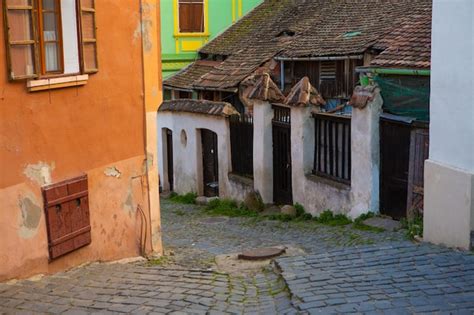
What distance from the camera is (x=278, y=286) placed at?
24.5ft

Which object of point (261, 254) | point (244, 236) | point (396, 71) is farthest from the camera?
point (396, 71)

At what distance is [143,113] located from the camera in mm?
9375

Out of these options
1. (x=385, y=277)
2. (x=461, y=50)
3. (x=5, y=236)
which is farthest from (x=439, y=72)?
(x=5, y=236)

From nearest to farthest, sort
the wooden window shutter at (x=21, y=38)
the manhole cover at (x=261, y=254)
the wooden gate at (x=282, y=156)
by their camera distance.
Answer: the wooden window shutter at (x=21, y=38), the manhole cover at (x=261, y=254), the wooden gate at (x=282, y=156)

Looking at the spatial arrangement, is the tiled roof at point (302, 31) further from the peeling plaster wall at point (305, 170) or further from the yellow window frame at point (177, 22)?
the peeling plaster wall at point (305, 170)

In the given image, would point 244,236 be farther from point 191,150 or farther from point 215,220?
point 191,150

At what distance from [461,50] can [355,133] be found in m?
4.29

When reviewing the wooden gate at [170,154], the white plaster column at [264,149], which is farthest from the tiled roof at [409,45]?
the wooden gate at [170,154]

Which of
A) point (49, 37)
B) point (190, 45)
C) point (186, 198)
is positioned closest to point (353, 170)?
point (49, 37)

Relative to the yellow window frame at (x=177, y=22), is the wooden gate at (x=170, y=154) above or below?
below

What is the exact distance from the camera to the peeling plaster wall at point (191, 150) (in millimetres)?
17812

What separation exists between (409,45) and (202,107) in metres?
6.43

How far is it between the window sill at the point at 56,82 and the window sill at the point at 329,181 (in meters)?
6.00

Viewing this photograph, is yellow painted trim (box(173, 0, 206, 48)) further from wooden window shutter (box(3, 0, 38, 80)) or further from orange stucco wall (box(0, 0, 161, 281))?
wooden window shutter (box(3, 0, 38, 80))
